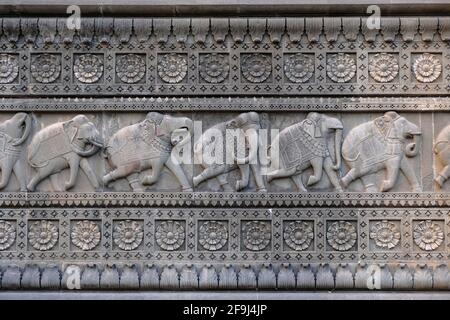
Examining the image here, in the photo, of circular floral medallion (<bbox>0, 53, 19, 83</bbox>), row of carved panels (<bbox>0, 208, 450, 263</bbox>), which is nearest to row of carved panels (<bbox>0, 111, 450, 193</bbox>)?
row of carved panels (<bbox>0, 208, 450, 263</bbox>)

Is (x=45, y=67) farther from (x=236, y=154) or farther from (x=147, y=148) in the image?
(x=236, y=154)

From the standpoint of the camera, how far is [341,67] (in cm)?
1051

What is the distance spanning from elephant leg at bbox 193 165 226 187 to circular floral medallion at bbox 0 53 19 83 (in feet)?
7.79

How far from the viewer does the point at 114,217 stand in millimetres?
10336

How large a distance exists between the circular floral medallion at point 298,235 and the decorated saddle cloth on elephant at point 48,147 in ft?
8.45

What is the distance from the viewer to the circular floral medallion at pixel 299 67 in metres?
10.5

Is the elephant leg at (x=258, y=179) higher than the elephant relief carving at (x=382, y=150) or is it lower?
lower

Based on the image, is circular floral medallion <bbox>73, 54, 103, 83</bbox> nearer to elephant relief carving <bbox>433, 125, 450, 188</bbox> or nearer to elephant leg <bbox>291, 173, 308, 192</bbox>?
elephant leg <bbox>291, 173, 308, 192</bbox>

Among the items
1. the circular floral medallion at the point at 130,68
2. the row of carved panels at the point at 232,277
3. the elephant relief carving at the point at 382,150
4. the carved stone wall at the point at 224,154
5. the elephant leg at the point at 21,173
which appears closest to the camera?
the row of carved panels at the point at 232,277

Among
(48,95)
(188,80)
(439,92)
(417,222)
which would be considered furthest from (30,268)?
(439,92)

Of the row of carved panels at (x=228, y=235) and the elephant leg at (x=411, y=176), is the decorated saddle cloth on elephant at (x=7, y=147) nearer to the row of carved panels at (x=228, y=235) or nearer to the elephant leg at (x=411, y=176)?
the row of carved panels at (x=228, y=235)

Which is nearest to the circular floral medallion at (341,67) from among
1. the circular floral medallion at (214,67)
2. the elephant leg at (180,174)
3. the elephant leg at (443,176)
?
the circular floral medallion at (214,67)

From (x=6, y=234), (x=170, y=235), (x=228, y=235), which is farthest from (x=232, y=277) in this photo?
(x=6, y=234)

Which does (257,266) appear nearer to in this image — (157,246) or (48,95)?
(157,246)
